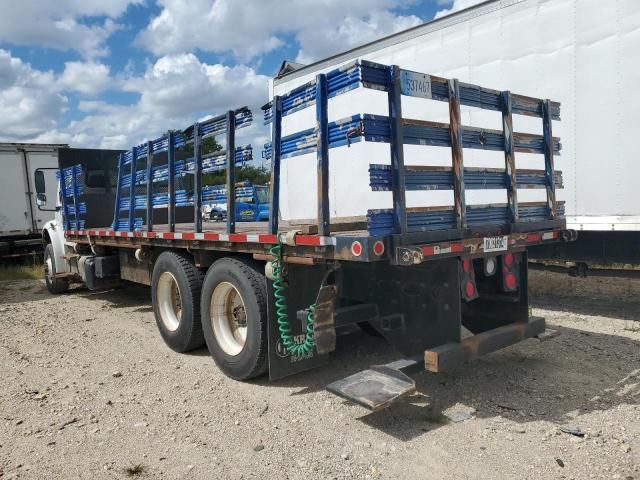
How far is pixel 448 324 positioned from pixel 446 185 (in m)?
1.02

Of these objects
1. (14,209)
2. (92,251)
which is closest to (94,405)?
(92,251)

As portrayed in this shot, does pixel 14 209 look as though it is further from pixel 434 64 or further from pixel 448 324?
pixel 448 324

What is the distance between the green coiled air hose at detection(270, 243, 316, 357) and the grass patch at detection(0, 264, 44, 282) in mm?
10552

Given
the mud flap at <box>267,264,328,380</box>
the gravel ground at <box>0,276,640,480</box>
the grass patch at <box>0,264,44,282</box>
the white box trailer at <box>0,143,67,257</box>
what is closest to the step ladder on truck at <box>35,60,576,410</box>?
the mud flap at <box>267,264,328,380</box>

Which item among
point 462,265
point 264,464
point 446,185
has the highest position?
point 446,185

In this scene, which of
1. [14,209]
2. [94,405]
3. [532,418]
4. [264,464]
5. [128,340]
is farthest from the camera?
[14,209]

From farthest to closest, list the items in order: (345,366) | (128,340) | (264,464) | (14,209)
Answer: (14,209) → (128,340) → (345,366) → (264,464)

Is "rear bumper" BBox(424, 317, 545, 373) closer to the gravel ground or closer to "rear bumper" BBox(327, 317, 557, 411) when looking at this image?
"rear bumper" BBox(327, 317, 557, 411)

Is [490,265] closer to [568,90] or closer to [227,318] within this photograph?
[227,318]

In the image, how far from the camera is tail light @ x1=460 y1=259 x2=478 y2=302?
3941 millimetres

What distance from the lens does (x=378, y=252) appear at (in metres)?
3.34

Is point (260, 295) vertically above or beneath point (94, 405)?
above

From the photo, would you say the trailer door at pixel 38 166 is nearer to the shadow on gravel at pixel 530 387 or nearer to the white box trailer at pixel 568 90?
the white box trailer at pixel 568 90

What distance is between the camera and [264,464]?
10.7 ft
